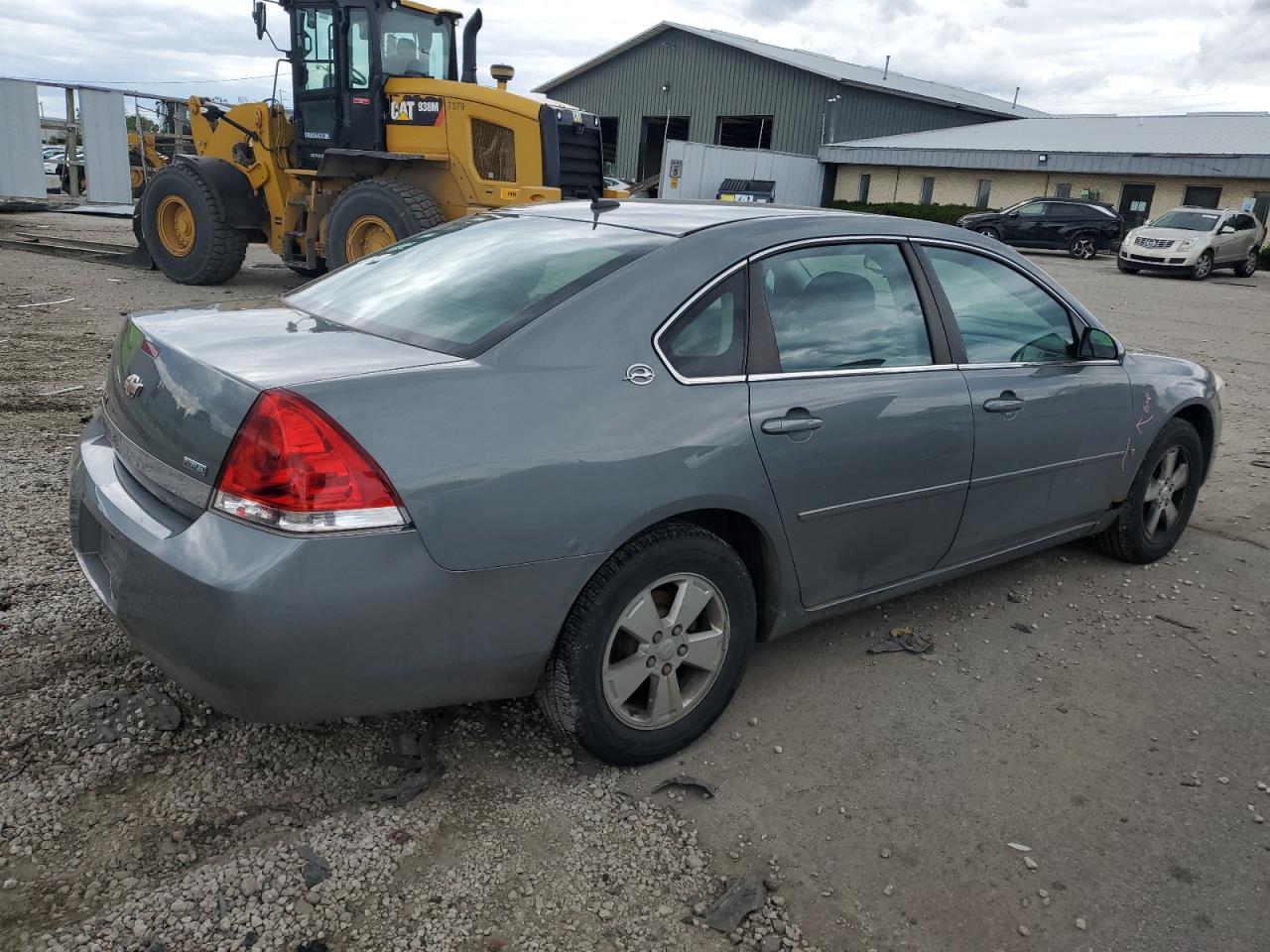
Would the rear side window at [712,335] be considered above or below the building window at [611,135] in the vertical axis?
below

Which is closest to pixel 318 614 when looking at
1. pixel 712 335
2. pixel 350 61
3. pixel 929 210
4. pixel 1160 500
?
pixel 712 335

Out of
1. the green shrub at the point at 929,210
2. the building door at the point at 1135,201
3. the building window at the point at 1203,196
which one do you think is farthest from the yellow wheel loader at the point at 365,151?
the building door at the point at 1135,201

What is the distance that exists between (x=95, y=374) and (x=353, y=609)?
18.8 feet

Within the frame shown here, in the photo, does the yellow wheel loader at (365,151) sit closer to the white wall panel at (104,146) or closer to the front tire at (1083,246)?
the white wall panel at (104,146)

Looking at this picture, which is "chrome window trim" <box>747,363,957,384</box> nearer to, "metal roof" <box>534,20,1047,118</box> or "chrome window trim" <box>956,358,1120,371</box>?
"chrome window trim" <box>956,358,1120,371</box>

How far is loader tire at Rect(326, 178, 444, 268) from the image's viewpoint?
9609mm

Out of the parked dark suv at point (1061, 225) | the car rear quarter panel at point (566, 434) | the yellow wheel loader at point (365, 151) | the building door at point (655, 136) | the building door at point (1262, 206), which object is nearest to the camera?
the car rear quarter panel at point (566, 434)

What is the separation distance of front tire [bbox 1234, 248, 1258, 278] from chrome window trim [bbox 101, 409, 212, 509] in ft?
→ 92.2

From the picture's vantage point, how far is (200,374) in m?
2.39

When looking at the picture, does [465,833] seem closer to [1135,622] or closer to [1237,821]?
[1237,821]

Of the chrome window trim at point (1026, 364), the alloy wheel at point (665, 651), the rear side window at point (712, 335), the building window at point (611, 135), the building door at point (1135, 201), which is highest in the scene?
the building window at point (611, 135)

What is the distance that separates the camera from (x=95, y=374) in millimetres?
6859

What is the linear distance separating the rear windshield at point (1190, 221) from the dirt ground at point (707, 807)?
23.4 meters

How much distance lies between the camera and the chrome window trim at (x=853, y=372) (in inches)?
113
